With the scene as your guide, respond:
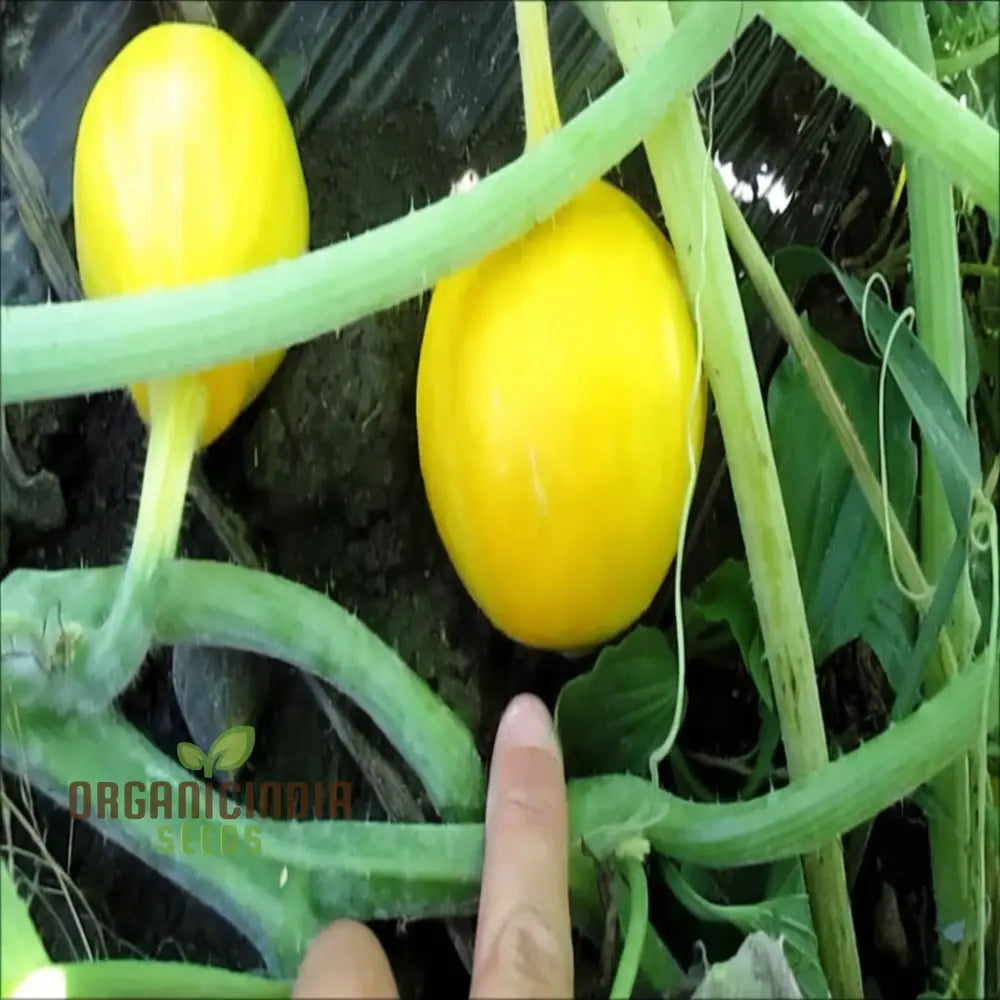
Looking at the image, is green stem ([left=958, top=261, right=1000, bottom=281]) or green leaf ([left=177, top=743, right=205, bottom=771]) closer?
green leaf ([left=177, top=743, right=205, bottom=771])

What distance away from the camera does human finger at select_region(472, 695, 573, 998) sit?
A: 0.41 meters

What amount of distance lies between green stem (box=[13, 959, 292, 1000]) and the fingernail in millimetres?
133

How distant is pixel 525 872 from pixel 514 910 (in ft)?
0.05

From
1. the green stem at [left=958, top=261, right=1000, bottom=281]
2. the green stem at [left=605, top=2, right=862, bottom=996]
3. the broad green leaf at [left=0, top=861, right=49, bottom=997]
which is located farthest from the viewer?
the green stem at [left=958, top=261, right=1000, bottom=281]

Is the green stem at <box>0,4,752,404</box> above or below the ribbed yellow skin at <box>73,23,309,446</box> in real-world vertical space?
below

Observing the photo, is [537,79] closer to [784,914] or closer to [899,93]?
[899,93]

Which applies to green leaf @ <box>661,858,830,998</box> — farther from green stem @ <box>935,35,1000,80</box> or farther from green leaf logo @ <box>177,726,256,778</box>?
green stem @ <box>935,35,1000,80</box>

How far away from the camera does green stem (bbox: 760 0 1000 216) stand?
1.44 feet

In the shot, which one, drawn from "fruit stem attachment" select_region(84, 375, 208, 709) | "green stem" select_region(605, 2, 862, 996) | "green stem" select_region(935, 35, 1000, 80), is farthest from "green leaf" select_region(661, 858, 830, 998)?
"green stem" select_region(935, 35, 1000, 80)

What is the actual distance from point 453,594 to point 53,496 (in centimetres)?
20

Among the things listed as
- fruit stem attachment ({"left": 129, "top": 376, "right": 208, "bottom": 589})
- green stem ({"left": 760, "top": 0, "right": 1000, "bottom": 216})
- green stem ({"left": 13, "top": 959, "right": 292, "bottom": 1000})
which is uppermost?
green stem ({"left": 760, "top": 0, "right": 1000, "bottom": 216})

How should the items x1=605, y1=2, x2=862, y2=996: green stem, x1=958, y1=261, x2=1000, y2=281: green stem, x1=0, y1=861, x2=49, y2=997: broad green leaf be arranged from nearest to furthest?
x1=0, y1=861, x2=49, y2=997: broad green leaf, x1=605, y1=2, x2=862, y2=996: green stem, x1=958, y1=261, x2=1000, y2=281: green stem

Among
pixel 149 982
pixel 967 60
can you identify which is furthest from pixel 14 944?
pixel 967 60

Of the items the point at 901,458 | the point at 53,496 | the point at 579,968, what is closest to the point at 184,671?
the point at 53,496
